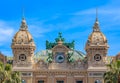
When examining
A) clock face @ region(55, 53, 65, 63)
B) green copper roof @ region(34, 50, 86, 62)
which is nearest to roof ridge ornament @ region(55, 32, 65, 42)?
clock face @ region(55, 53, 65, 63)

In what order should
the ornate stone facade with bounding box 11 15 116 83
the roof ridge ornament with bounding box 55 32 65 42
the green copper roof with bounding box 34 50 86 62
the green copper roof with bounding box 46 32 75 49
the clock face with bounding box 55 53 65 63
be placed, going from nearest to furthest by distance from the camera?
the ornate stone facade with bounding box 11 15 116 83 < the clock face with bounding box 55 53 65 63 < the roof ridge ornament with bounding box 55 32 65 42 < the green copper roof with bounding box 34 50 86 62 < the green copper roof with bounding box 46 32 75 49

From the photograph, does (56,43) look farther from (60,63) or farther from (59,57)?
(60,63)

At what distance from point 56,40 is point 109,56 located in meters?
12.8

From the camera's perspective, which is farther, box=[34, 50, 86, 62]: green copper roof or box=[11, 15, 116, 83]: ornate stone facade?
box=[34, 50, 86, 62]: green copper roof

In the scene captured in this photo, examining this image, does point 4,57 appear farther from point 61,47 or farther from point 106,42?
point 106,42

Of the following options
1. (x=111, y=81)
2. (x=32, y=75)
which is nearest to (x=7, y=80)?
(x=111, y=81)

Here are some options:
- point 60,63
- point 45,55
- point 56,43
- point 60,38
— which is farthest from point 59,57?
point 60,38

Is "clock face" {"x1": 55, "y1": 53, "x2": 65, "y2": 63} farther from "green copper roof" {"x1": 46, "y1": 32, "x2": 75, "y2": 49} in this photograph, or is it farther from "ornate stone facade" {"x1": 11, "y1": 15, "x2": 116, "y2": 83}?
"green copper roof" {"x1": 46, "y1": 32, "x2": 75, "y2": 49}

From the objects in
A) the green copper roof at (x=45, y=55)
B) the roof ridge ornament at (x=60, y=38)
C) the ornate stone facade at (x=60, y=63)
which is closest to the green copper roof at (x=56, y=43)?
the roof ridge ornament at (x=60, y=38)

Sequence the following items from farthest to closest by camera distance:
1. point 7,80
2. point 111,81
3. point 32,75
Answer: point 32,75
point 111,81
point 7,80

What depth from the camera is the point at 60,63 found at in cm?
11125

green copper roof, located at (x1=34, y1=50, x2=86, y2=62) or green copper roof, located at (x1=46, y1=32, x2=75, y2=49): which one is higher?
green copper roof, located at (x1=46, y1=32, x2=75, y2=49)

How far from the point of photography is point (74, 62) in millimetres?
111438

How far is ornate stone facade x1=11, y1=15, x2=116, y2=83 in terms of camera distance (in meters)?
110
